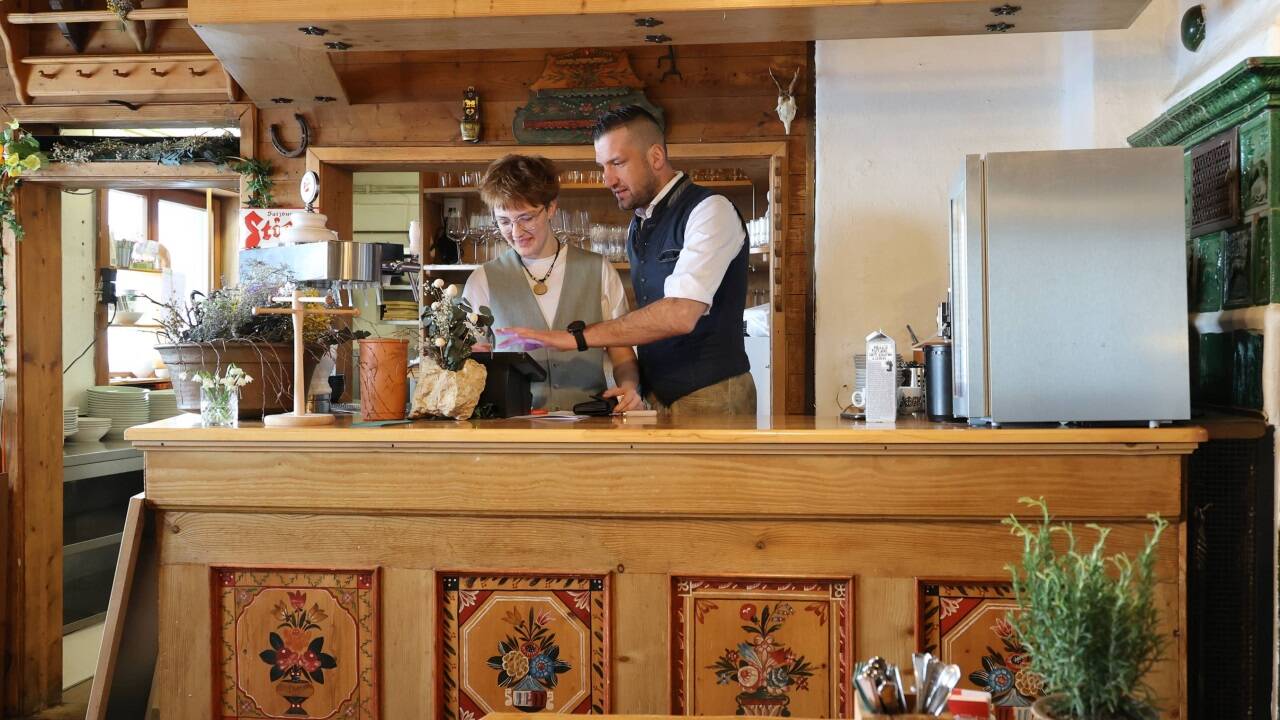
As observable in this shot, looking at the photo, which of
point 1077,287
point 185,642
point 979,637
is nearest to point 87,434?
point 185,642

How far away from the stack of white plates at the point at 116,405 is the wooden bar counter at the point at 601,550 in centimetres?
417

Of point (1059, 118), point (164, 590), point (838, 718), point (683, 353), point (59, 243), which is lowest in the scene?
point (838, 718)

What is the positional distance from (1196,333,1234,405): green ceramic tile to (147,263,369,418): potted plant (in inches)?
92.3

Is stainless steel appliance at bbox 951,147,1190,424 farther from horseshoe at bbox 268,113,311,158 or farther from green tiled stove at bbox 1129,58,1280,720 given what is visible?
horseshoe at bbox 268,113,311,158

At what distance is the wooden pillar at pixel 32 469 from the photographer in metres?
4.71

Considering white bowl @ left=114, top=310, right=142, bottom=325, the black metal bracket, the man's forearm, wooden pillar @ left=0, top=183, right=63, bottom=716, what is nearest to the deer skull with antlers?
the black metal bracket

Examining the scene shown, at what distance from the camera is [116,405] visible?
6094mm

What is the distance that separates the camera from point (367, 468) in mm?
2361

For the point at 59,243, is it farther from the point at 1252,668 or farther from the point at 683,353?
the point at 1252,668

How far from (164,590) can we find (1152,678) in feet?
7.45

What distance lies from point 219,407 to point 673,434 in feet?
3.72

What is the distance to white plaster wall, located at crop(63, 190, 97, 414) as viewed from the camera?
19.9 feet

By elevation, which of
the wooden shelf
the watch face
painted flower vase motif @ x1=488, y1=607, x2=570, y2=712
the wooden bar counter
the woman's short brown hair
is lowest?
painted flower vase motif @ x1=488, y1=607, x2=570, y2=712

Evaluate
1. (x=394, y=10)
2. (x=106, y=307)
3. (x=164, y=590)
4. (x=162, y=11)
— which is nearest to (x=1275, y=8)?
(x=394, y=10)
